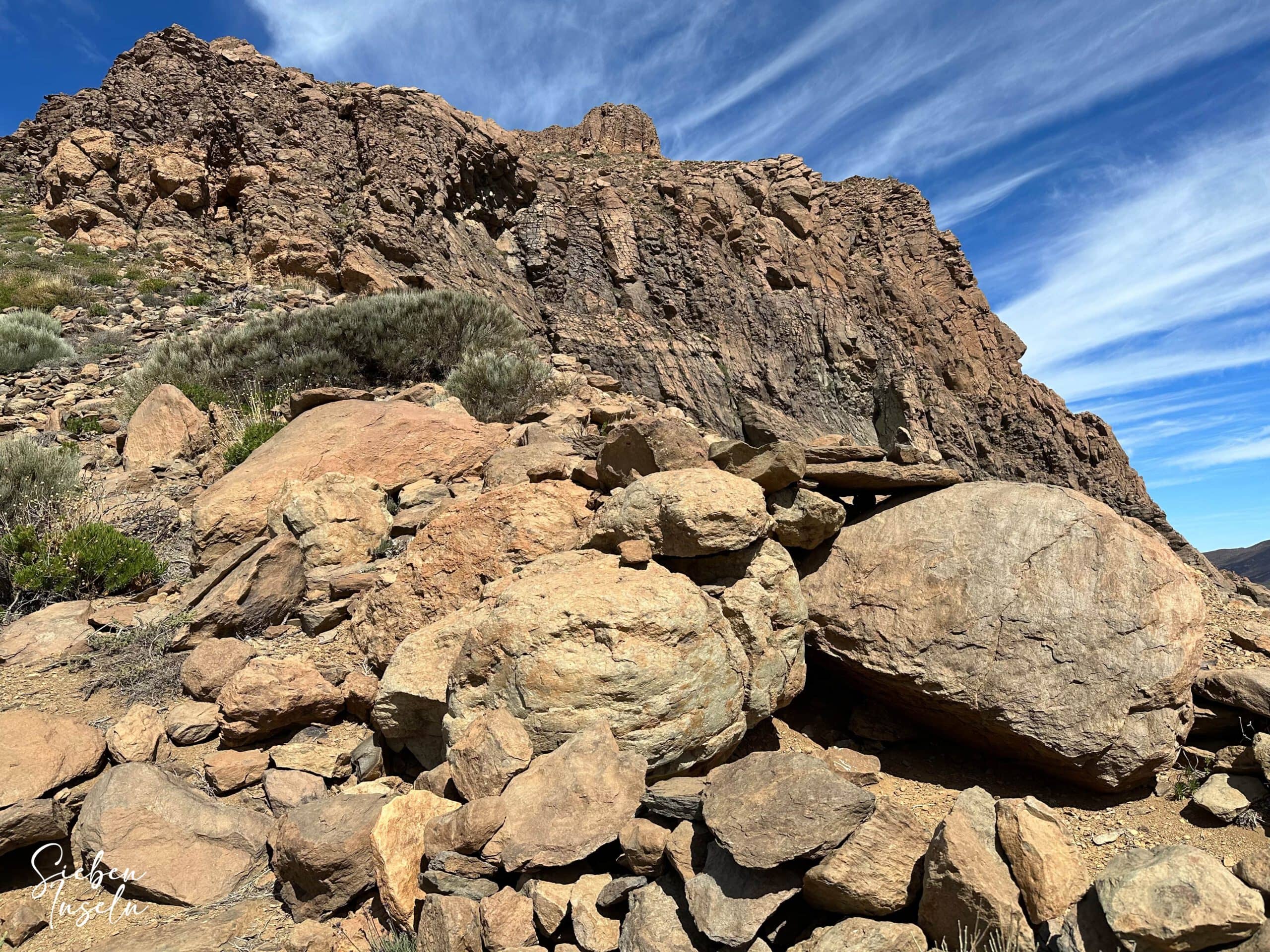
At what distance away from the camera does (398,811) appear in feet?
8.95

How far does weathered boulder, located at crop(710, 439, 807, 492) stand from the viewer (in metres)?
3.84

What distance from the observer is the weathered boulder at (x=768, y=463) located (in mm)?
3840

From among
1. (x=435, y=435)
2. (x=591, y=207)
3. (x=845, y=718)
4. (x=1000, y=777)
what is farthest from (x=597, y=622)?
(x=591, y=207)

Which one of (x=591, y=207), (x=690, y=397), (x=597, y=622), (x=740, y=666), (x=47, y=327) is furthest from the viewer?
(x=591, y=207)

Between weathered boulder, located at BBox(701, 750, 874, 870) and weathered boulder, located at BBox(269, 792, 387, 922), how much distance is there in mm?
1450

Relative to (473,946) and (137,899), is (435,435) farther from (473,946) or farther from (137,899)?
(473,946)

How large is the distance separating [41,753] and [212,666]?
801mm

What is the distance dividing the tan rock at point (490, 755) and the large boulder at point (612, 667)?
68mm

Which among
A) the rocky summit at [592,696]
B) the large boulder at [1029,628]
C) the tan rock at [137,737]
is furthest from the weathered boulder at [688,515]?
the tan rock at [137,737]

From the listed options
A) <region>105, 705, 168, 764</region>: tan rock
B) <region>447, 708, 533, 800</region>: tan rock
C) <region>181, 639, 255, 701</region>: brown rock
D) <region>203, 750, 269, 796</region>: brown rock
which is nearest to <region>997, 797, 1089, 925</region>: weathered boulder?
<region>447, 708, 533, 800</region>: tan rock

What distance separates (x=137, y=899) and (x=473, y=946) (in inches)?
65.8

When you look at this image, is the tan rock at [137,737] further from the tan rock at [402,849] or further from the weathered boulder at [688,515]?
the weathered boulder at [688,515]

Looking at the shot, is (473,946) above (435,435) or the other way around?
the other way around

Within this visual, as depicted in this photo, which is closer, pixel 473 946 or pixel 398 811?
pixel 473 946
